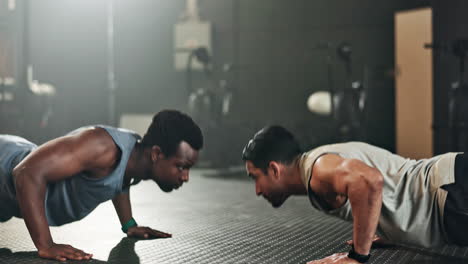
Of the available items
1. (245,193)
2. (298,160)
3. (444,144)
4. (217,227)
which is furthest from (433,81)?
(298,160)

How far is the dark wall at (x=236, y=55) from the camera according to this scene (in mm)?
7062

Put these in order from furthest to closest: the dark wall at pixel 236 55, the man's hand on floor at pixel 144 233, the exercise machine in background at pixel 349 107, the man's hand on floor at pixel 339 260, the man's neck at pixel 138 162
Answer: the dark wall at pixel 236 55 → the exercise machine in background at pixel 349 107 → the man's hand on floor at pixel 144 233 → the man's neck at pixel 138 162 → the man's hand on floor at pixel 339 260

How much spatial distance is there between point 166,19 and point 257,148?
620 centimetres

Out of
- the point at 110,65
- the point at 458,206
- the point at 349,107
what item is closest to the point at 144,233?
the point at 458,206

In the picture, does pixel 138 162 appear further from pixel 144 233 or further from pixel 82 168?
pixel 144 233

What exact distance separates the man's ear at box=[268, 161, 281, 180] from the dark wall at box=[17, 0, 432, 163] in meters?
5.16

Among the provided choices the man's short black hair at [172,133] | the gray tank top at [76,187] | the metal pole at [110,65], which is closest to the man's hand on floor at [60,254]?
the gray tank top at [76,187]

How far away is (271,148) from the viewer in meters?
1.81

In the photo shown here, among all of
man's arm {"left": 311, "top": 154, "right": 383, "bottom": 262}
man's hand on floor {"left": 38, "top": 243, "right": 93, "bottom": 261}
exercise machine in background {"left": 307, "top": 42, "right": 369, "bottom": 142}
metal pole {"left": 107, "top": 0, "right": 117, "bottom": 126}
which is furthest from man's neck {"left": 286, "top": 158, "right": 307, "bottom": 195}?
metal pole {"left": 107, "top": 0, "right": 117, "bottom": 126}

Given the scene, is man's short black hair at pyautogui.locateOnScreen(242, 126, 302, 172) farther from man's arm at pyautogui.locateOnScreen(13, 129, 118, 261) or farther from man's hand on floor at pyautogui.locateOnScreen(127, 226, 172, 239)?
man's hand on floor at pyautogui.locateOnScreen(127, 226, 172, 239)

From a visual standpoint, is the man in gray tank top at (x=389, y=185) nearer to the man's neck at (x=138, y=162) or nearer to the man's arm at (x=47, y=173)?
the man's neck at (x=138, y=162)

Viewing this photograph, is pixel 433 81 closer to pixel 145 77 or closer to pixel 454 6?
pixel 454 6

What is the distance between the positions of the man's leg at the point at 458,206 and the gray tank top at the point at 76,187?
1.18m

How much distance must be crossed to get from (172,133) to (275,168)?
47 cm
